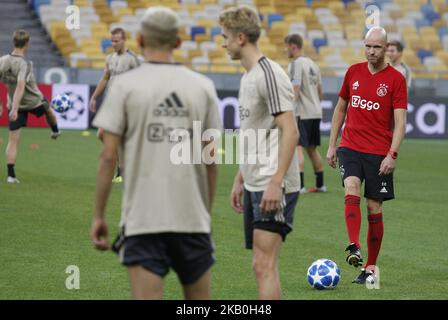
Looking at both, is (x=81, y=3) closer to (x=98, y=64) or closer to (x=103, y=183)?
(x=98, y=64)

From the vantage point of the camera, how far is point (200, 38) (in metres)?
34.7

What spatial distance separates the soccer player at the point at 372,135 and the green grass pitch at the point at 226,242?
510 mm

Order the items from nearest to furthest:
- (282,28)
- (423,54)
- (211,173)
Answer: (211,173) → (282,28) → (423,54)

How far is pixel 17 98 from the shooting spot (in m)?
16.7

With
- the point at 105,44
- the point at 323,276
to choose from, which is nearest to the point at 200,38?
the point at 105,44

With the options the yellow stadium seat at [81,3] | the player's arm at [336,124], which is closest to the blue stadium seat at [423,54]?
the yellow stadium seat at [81,3]

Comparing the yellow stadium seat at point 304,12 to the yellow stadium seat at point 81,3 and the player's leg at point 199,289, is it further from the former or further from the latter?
the player's leg at point 199,289

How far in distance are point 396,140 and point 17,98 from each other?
859 cm

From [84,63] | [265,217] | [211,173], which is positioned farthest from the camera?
[84,63]

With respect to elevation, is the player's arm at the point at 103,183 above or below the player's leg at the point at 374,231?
above

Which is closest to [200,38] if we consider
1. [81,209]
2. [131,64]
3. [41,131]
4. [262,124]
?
[41,131]

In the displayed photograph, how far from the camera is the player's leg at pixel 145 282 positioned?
5.55 meters

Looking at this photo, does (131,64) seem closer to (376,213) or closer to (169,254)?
(376,213)

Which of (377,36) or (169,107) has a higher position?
(377,36)
